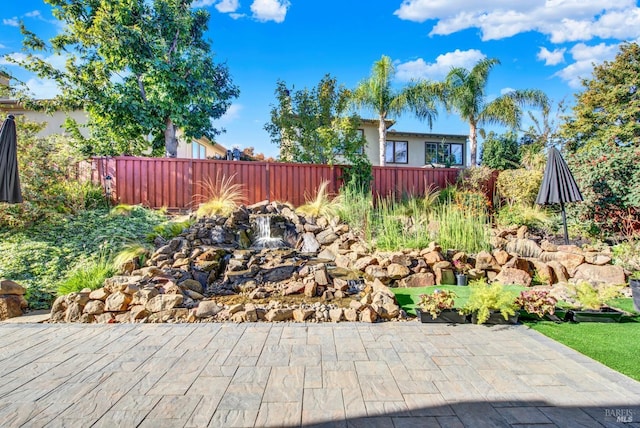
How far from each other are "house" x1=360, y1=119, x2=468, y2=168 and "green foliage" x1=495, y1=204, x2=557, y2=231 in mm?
9038

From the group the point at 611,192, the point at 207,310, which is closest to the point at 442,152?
the point at 611,192

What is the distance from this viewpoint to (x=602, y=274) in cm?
454

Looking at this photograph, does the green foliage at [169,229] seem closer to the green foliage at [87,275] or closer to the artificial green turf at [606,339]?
the green foliage at [87,275]

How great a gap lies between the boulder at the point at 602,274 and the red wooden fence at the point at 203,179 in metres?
4.88

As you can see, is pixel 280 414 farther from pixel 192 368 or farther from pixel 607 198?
pixel 607 198

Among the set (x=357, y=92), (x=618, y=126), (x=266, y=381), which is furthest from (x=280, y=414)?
(x=618, y=126)

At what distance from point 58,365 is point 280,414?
1820 mm

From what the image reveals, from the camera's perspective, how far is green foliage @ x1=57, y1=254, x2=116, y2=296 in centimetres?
400

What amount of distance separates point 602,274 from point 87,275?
23.2 ft

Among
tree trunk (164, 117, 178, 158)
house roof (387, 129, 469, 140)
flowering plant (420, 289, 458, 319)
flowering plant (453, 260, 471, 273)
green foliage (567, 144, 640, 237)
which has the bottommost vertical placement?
flowering plant (420, 289, 458, 319)

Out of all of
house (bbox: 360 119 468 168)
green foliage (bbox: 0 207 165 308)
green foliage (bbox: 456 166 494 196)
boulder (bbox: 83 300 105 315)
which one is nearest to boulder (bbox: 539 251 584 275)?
green foliage (bbox: 456 166 494 196)

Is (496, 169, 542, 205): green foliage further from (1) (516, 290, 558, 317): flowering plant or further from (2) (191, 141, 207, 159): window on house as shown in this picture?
(2) (191, 141, 207, 159): window on house

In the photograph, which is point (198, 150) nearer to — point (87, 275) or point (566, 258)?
point (87, 275)

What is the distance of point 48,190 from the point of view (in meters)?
6.33
